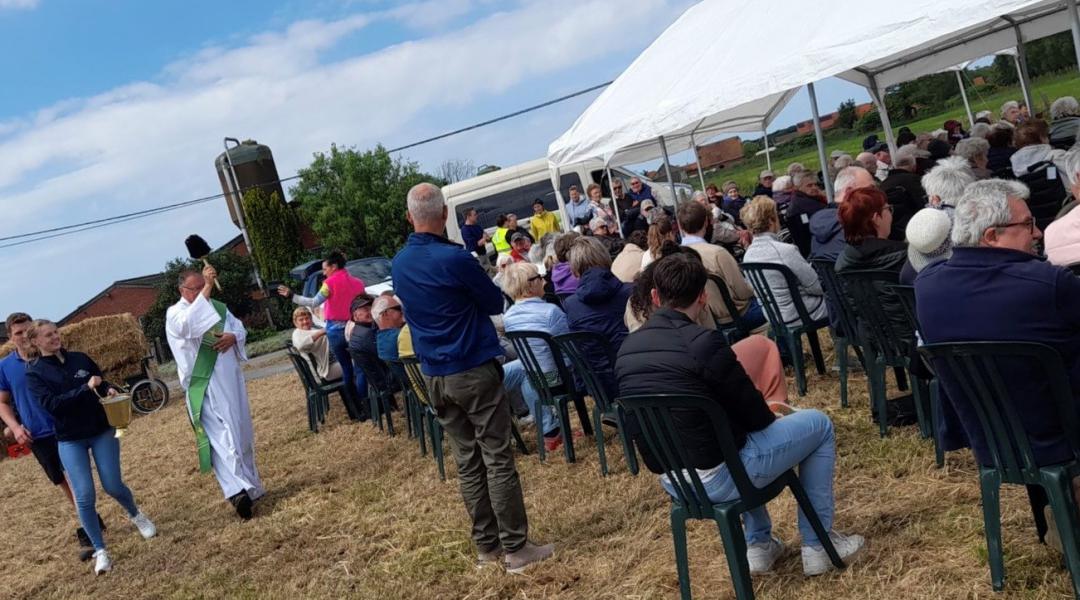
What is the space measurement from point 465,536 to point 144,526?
3.04m

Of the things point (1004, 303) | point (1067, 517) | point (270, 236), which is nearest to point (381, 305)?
point (1004, 303)

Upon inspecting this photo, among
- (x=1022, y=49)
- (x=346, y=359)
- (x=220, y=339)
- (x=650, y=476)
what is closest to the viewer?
(x=650, y=476)

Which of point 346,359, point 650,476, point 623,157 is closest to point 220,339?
point 346,359

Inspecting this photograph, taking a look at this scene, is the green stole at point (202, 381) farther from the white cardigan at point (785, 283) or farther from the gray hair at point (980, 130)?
the gray hair at point (980, 130)

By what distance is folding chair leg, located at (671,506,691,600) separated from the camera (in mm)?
3484

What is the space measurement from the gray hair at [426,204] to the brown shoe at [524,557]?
1561mm

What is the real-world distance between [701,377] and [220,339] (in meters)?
4.70

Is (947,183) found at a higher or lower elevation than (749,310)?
higher

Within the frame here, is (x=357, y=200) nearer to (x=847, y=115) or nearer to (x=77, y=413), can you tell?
(x=847, y=115)

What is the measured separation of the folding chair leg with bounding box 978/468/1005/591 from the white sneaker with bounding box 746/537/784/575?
31.8 inches

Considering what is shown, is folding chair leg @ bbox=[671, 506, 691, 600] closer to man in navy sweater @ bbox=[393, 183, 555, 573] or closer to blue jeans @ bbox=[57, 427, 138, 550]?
man in navy sweater @ bbox=[393, 183, 555, 573]

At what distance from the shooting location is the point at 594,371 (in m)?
5.57

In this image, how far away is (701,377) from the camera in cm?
318

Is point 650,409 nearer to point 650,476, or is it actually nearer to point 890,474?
point 890,474
